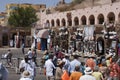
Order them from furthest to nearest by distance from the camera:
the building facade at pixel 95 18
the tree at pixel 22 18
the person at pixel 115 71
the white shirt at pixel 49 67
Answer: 1. the tree at pixel 22 18
2. the building facade at pixel 95 18
3. the white shirt at pixel 49 67
4. the person at pixel 115 71

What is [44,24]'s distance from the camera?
54844 mm

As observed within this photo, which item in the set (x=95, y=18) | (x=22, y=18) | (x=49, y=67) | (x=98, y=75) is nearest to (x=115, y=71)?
(x=98, y=75)

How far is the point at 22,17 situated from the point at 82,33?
33.6 m

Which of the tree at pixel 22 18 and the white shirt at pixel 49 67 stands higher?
the tree at pixel 22 18

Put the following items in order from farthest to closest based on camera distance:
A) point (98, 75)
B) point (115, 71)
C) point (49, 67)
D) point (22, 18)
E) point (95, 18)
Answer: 1. point (22, 18)
2. point (95, 18)
3. point (49, 67)
4. point (115, 71)
5. point (98, 75)

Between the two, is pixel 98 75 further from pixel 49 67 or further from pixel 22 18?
pixel 22 18

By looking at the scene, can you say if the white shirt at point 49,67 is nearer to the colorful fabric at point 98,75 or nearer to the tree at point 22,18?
the colorful fabric at point 98,75

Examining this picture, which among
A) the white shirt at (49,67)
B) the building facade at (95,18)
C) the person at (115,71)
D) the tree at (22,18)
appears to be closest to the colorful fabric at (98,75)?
the person at (115,71)

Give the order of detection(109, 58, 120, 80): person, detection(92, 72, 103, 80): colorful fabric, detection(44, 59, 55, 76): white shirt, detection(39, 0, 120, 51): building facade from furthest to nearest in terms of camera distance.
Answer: detection(39, 0, 120, 51): building facade < detection(44, 59, 55, 76): white shirt < detection(109, 58, 120, 80): person < detection(92, 72, 103, 80): colorful fabric

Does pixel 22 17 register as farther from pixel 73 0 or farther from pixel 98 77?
pixel 98 77

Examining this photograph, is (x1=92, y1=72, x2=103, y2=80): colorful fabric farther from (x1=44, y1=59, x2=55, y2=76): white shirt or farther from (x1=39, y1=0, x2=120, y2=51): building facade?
(x1=39, y1=0, x2=120, y2=51): building facade

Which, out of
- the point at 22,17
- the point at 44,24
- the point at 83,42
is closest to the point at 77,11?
the point at 44,24

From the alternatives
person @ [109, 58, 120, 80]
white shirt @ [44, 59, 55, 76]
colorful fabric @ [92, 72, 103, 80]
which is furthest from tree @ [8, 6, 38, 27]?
colorful fabric @ [92, 72, 103, 80]

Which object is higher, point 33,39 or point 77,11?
point 77,11
